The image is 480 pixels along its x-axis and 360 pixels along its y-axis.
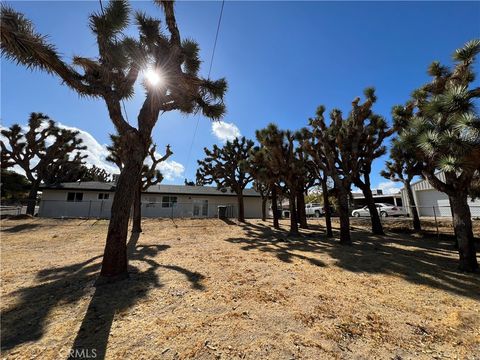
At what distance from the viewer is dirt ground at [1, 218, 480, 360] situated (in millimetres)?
2721

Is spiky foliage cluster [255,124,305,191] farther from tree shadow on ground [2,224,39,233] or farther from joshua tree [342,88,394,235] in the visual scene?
tree shadow on ground [2,224,39,233]

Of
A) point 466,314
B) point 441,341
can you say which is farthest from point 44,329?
point 466,314

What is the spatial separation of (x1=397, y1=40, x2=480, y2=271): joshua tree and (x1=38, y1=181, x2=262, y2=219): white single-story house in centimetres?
1987

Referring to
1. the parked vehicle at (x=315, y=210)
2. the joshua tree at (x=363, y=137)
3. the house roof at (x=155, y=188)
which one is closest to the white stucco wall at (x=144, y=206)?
the house roof at (x=155, y=188)

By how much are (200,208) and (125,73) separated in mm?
19389

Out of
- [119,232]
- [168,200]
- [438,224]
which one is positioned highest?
[168,200]

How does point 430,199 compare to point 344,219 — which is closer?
point 344,219

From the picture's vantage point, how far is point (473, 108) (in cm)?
549

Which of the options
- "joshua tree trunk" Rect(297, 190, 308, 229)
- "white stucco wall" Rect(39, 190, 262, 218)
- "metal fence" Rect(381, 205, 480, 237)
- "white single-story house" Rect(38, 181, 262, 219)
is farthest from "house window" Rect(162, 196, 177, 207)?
"metal fence" Rect(381, 205, 480, 237)

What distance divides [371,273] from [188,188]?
73.6ft

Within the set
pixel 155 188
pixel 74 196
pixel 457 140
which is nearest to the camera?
pixel 457 140

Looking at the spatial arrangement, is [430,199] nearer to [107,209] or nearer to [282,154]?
[282,154]

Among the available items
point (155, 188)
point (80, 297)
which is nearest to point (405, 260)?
point (80, 297)

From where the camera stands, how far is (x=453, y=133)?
5520 mm
